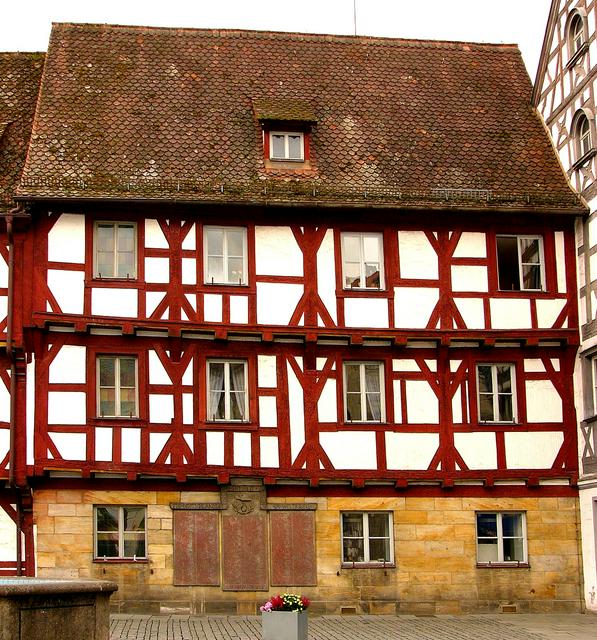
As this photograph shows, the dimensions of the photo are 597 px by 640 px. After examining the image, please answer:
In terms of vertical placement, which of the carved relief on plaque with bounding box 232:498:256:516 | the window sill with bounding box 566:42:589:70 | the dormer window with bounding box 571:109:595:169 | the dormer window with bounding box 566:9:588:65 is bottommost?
the carved relief on plaque with bounding box 232:498:256:516

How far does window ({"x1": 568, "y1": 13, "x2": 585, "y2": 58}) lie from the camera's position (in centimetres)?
3000

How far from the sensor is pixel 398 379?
28672 mm

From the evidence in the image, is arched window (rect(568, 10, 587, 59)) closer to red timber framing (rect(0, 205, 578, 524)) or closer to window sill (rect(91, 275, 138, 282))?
red timber framing (rect(0, 205, 578, 524))

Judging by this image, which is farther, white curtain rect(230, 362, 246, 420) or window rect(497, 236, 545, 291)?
window rect(497, 236, 545, 291)

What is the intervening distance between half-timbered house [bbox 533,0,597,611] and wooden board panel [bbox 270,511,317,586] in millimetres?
5751

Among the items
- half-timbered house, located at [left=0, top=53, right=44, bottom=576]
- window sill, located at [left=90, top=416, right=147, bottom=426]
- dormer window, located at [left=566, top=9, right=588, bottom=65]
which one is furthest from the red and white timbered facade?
dormer window, located at [left=566, top=9, right=588, bottom=65]

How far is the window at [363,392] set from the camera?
93.6ft

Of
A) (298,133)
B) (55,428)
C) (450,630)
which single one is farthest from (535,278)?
(55,428)

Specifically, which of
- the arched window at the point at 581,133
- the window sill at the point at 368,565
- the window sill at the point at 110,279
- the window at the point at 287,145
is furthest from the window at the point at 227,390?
the arched window at the point at 581,133

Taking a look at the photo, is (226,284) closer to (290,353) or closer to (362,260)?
(290,353)

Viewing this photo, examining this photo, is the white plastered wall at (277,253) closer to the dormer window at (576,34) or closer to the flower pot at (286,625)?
the dormer window at (576,34)

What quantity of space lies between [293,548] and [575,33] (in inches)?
507

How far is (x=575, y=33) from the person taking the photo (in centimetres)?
3039

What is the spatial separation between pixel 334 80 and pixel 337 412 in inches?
337
